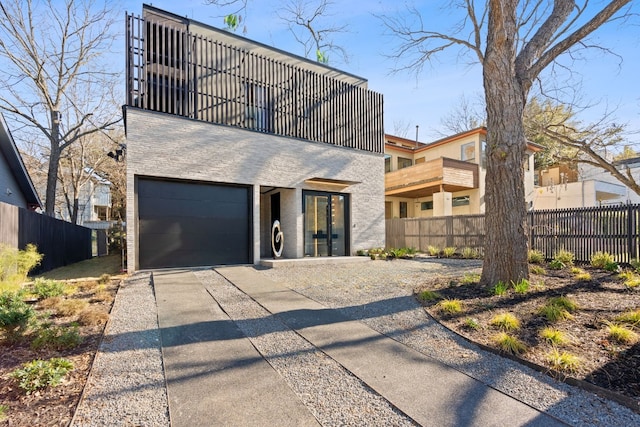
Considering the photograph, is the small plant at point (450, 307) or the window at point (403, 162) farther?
the window at point (403, 162)

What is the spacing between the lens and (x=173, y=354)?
346 cm

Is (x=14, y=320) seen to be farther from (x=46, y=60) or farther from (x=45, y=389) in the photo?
(x=46, y=60)

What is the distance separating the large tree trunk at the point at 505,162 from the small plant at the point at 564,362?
284 cm

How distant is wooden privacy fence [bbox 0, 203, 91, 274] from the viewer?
8.00 m

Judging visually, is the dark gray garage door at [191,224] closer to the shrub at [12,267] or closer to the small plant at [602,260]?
the shrub at [12,267]

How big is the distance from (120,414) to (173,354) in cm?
107

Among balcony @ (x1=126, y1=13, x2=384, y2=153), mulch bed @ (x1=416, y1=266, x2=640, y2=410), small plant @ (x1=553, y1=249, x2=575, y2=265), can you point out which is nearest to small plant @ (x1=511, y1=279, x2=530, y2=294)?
mulch bed @ (x1=416, y1=266, x2=640, y2=410)

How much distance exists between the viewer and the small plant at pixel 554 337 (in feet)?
11.8

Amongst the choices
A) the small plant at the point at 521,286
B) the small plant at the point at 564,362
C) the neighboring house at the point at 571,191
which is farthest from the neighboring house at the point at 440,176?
the small plant at the point at 564,362

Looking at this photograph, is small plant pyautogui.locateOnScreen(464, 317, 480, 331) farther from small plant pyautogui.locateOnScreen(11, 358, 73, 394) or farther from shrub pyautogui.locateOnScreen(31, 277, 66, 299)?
shrub pyautogui.locateOnScreen(31, 277, 66, 299)

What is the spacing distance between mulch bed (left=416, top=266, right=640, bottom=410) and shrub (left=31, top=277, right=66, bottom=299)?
6567 millimetres

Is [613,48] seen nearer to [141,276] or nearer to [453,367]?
[453,367]

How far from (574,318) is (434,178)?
41.0 feet

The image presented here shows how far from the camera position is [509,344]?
352cm
